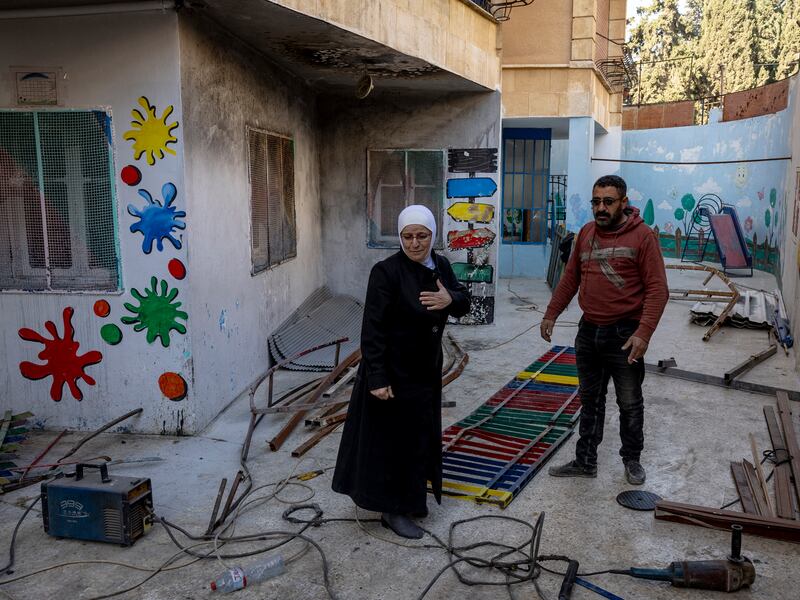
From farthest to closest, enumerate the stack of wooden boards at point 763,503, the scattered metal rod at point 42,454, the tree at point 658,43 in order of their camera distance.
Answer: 1. the tree at point 658,43
2. the scattered metal rod at point 42,454
3. the stack of wooden boards at point 763,503

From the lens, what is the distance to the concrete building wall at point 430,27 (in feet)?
18.8

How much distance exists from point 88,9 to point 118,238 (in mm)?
1741

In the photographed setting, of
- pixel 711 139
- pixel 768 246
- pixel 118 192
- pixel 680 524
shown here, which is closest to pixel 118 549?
pixel 118 192

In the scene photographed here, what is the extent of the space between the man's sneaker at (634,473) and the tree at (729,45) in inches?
1069

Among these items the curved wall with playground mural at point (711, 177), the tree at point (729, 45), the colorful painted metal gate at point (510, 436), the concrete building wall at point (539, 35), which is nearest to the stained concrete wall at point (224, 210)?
the colorful painted metal gate at point (510, 436)

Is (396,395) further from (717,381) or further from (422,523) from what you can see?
(717,381)

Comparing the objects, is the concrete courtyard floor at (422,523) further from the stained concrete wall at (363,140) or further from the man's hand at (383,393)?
the stained concrete wall at (363,140)

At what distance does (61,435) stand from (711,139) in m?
17.2

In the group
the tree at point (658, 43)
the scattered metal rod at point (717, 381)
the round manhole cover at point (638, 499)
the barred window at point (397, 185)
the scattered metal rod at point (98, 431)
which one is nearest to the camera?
the round manhole cover at point (638, 499)

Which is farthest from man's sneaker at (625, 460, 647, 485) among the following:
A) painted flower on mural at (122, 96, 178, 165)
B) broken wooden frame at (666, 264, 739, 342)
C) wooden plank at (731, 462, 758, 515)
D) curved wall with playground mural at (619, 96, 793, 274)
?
curved wall with playground mural at (619, 96, 793, 274)

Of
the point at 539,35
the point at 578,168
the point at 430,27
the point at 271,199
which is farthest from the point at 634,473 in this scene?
the point at 539,35

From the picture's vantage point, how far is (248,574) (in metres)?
3.47

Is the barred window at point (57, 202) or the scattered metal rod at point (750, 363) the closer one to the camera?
the barred window at point (57, 202)

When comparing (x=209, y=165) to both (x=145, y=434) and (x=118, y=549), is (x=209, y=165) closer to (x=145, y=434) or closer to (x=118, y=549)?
(x=145, y=434)
